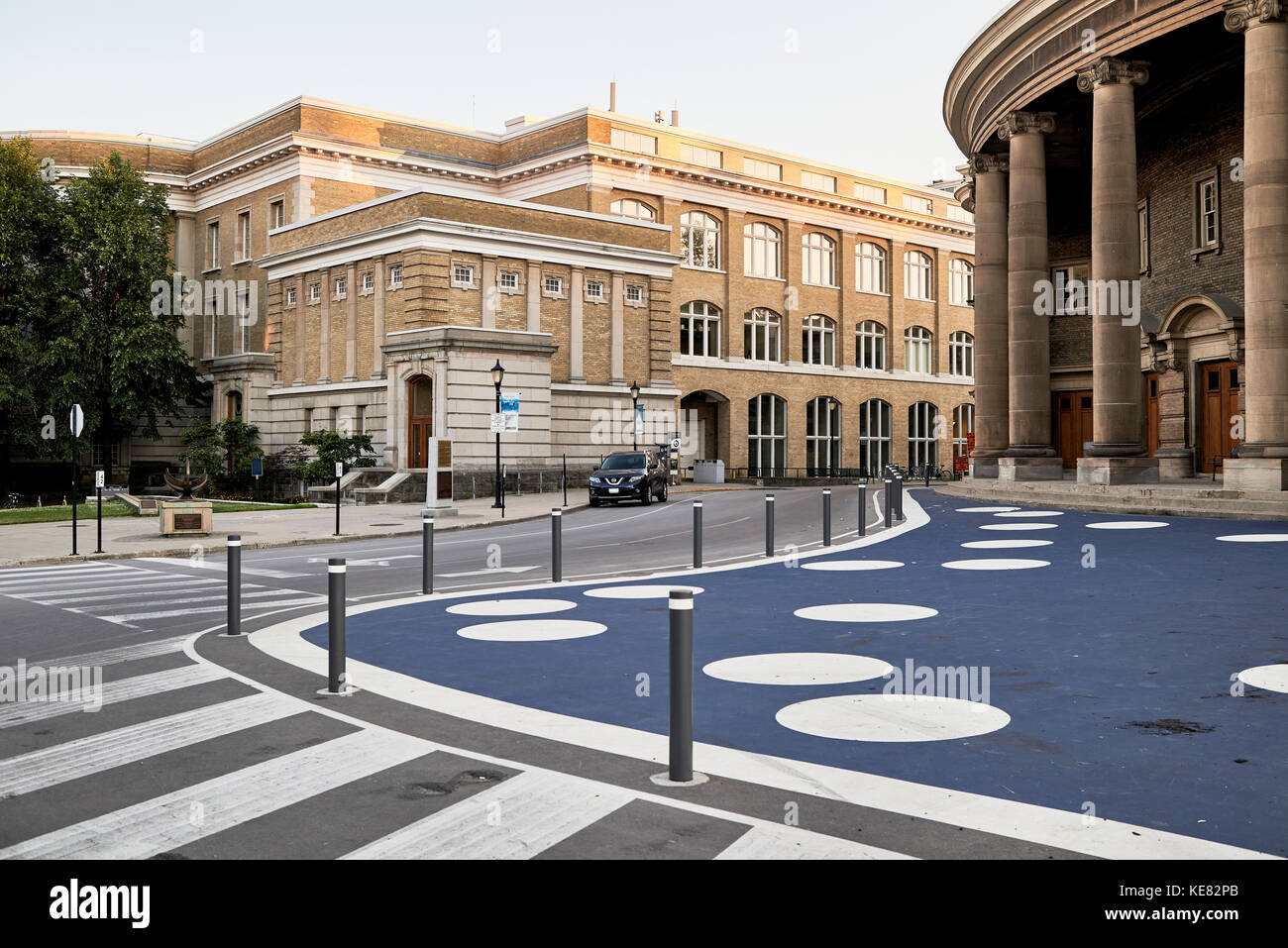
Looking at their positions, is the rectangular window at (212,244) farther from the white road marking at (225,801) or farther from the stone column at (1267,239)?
the white road marking at (225,801)

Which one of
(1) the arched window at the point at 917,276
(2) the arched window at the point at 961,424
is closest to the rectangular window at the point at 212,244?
(1) the arched window at the point at 917,276

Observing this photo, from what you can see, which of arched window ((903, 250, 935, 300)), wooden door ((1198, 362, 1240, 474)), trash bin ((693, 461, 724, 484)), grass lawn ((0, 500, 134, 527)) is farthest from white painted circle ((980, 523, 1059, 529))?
arched window ((903, 250, 935, 300))

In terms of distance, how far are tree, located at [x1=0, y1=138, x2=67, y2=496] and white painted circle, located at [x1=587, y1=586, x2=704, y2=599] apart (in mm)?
38822

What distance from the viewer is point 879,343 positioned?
226 feet

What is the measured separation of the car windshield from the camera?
121 feet

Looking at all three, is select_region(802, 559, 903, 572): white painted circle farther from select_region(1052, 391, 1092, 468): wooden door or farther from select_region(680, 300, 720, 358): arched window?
select_region(680, 300, 720, 358): arched window

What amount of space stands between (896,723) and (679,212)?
177 ft

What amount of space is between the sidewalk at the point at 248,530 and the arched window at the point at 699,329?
22.7 metres

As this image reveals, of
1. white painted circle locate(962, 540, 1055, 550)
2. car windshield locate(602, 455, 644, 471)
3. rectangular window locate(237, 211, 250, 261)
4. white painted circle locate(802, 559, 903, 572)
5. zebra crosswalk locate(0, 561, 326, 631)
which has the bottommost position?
zebra crosswalk locate(0, 561, 326, 631)

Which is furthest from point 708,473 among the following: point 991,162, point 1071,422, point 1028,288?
point 1028,288

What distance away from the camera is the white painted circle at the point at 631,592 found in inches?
504

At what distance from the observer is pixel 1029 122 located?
30.6 meters
